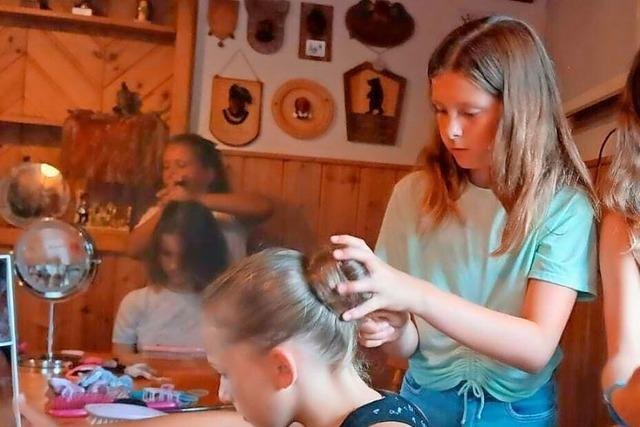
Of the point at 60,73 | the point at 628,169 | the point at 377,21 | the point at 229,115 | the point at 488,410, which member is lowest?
the point at 488,410

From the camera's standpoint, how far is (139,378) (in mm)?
1659

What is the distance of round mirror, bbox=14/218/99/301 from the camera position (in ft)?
5.79

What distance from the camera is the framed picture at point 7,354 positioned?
124 cm

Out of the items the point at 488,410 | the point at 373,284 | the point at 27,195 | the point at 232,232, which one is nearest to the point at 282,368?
the point at 373,284

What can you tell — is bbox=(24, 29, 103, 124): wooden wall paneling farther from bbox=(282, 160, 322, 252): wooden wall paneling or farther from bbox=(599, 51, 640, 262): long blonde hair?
bbox=(599, 51, 640, 262): long blonde hair

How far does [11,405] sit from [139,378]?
42 centimetres

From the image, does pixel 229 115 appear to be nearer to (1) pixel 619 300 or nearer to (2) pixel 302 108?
(2) pixel 302 108

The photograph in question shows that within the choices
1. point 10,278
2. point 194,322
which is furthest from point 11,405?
point 194,322

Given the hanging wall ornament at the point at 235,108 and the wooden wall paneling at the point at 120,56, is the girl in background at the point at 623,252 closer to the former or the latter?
the hanging wall ornament at the point at 235,108

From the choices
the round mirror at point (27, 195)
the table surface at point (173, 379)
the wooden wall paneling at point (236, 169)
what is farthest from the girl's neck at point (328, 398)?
the wooden wall paneling at point (236, 169)

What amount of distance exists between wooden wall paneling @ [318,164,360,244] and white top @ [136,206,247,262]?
1.90ft

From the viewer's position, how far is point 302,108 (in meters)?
3.11

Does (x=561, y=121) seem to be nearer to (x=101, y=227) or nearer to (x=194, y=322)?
(x=194, y=322)

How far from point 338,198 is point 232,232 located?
70 cm
